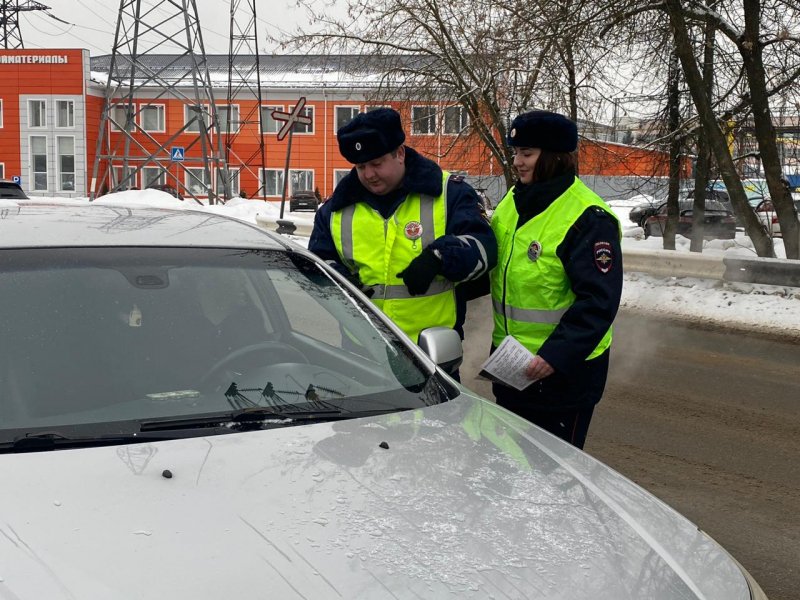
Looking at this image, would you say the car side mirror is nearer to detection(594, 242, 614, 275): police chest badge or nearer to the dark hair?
detection(594, 242, 614, 275): police chest badge

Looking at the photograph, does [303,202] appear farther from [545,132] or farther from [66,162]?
[545,132]

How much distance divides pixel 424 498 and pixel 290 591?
0.53 m

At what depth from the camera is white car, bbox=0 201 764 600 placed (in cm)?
196

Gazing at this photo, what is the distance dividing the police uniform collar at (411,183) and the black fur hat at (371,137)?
4.2 inches

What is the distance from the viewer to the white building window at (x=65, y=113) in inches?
2045

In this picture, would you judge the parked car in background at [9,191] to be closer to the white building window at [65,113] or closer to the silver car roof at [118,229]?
the white building window at [65,113]

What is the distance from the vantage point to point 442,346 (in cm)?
333

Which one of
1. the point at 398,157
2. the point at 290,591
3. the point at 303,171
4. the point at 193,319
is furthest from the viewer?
the point at 303,171

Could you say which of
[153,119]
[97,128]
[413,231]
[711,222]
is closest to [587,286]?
→ [413,231]

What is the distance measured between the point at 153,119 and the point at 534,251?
53.7 metres

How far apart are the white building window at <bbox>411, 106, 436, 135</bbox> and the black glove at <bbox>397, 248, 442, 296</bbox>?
13894 mm

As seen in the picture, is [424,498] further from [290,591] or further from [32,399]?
[32,399]

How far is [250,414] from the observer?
272 cm

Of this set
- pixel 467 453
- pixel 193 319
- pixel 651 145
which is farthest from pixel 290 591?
pixel 651 145
